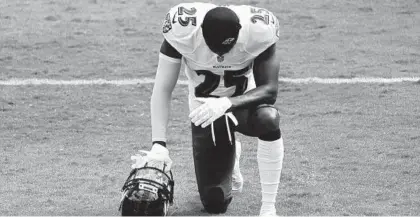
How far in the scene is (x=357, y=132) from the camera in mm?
6863

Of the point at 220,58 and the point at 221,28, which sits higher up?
the point at 221,28

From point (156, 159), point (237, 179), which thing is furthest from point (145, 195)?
point (237, 179)

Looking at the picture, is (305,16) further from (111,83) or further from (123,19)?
(111,83)

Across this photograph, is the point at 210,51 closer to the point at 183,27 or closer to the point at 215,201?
the point at 183,27

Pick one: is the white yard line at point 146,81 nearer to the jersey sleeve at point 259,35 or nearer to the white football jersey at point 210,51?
the white football jersey at point 210,51

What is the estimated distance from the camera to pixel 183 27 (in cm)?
506

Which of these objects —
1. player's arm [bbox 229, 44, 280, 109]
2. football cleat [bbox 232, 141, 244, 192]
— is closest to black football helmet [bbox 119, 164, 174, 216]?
player's arm [bbox 229, 44, 280, 109]

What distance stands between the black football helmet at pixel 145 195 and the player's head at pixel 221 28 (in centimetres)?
71

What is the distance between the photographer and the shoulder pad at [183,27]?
16.6ft

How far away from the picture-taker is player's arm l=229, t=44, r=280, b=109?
481 centimetres

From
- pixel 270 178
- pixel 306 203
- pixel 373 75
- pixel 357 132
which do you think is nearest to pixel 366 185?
pixel 306 203

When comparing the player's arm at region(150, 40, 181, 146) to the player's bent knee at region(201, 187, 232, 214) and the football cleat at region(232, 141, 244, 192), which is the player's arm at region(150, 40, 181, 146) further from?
the football cleat at region(232, 141, 244, 192)

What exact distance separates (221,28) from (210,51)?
30cm

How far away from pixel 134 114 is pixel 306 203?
8.57 feet
